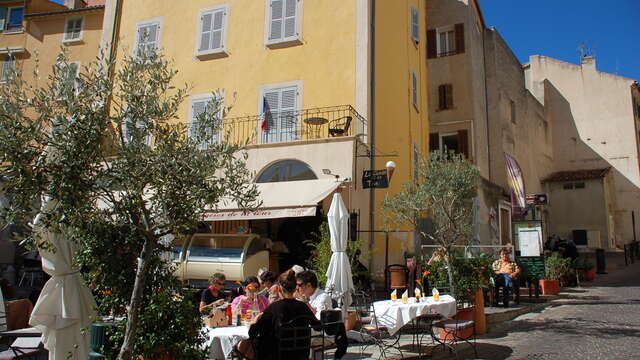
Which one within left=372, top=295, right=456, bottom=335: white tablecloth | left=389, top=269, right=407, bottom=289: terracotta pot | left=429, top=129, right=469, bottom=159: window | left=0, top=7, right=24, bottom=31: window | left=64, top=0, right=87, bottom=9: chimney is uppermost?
left=64, top=0, right=87, bottom=9: chimney

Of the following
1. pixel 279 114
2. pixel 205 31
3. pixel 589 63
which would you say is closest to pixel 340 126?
pixel 279 114

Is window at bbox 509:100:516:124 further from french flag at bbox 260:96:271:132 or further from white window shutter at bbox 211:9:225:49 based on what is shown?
white window shutter at bbox 211:9:225:49

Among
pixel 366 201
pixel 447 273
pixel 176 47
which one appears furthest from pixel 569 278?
pixel 176 47

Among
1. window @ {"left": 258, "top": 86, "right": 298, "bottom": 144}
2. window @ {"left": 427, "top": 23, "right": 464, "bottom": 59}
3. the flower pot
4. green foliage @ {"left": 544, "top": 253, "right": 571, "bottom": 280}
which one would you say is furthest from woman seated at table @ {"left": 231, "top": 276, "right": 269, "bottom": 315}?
window @ {"left": 427, "top": 23, "right": 464, "bottom": 59}

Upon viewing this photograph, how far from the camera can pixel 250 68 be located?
1634 cm

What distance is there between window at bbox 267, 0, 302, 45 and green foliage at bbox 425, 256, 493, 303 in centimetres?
915

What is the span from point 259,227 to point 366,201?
3.67 metres

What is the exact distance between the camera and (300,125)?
15.2 metres

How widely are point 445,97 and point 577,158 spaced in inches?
704

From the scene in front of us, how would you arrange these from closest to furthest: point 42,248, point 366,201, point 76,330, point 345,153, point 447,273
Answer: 1. point 42,248
2. point 76,330
3. point 447,273
4. point 345,153
5. point 366,201

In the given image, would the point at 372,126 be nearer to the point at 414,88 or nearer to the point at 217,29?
the point at 414,88

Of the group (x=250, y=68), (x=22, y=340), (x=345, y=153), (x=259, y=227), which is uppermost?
(x=250, y=68)

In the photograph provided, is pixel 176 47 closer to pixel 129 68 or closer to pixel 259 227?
pixel 259 227

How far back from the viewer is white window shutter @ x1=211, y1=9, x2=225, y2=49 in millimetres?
16953
